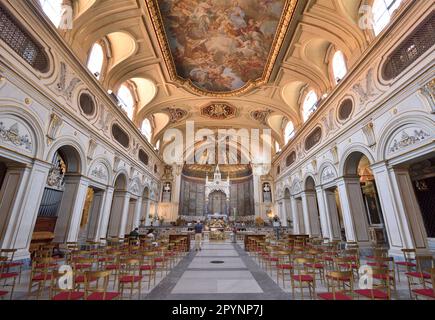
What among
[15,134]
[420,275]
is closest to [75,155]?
[15,134]

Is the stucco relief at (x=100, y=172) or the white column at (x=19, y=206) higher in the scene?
A: the stucco relief at (x=100, y=172)

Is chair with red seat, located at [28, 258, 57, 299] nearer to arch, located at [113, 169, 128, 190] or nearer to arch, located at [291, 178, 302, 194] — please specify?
arch, located at [113, 169, 128, 190]

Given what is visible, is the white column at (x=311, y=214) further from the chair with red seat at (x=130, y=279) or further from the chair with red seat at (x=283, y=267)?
the chair with red seat at (x=130, y=279)

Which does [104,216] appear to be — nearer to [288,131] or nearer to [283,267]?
[283,267]

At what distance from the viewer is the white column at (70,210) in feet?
26.7

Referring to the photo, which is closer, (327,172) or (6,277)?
(6,277)

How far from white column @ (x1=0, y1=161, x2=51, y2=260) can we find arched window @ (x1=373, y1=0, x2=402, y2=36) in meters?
12.8

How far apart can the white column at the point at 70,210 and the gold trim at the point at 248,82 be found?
7.67m

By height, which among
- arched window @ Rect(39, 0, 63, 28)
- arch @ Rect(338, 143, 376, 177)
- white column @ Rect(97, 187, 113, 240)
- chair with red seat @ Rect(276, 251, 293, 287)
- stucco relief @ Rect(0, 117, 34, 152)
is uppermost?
arched window @ Rect(39, 0, 63, 28)

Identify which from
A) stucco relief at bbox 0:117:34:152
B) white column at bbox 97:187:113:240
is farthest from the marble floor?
white column at bbox 97:187:113:240

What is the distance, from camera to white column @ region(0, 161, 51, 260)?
5.73m

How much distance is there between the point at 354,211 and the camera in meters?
9.12

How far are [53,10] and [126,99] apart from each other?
21.6ft

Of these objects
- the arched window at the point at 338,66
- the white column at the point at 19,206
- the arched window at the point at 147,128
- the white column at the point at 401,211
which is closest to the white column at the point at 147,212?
the arched window at the point at 147,128
